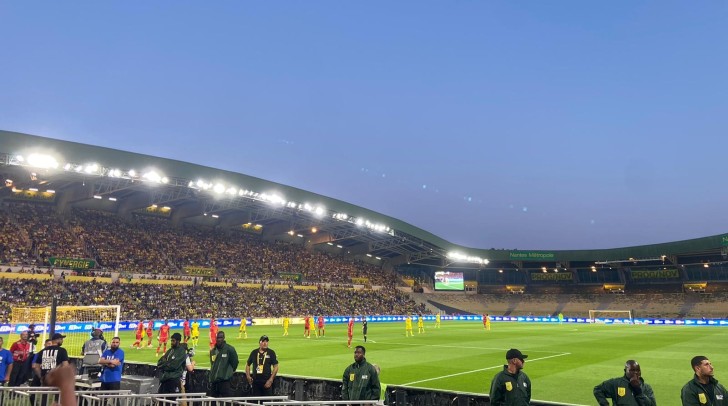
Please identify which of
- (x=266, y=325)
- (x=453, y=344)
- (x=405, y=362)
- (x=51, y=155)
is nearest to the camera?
(x=405, y=362)

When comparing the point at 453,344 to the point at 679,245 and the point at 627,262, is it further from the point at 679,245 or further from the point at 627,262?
the point at 627,262

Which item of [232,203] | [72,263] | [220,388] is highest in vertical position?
[232,203]

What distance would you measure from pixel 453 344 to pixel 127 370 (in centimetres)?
2253

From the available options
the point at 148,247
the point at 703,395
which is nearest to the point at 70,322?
the point at 148,247

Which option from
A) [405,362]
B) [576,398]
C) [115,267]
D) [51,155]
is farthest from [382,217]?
[576,398]

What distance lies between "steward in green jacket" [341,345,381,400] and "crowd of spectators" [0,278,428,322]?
3407 centimetres

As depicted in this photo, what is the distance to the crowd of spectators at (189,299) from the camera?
143 ft

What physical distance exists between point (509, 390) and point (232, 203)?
56944 mm

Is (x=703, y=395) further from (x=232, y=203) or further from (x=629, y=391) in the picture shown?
(x=232, y=203)

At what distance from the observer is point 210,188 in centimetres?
5081

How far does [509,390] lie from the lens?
726 cm

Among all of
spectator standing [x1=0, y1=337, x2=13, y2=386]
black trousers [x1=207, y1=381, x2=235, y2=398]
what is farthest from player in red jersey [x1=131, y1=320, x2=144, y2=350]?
black trousers [x1=207, y1=381, x2=235, y2=398]

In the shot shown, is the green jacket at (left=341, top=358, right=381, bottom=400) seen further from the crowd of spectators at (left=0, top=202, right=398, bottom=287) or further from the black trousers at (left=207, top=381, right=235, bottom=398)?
the crowd of spectators at (left=0, top=202, right=398, bottom=287)

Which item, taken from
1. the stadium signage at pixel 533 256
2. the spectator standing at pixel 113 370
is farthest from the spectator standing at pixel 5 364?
the stadium signage at pixel 533 256
